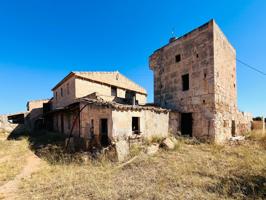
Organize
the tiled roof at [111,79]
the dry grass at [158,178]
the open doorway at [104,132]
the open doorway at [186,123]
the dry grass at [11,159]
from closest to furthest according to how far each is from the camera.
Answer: the dry grass at [158,178] < the dry grass at [11,159] < the open doorway at [104,132] < the open doorway at [186,123] < the tiled roof at [111,79]

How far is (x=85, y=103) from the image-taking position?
11789 mm

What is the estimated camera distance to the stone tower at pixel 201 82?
11344 mm

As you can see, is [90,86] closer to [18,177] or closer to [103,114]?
[103,114]

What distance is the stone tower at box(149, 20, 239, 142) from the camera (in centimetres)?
1134

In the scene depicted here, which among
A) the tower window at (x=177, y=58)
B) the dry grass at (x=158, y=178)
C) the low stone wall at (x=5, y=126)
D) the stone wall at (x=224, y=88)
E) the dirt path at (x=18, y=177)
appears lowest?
the dirt path at (x=18, y=177)

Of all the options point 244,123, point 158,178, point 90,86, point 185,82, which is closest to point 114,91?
point 90,86

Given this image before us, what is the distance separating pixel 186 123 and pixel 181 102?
1589mm

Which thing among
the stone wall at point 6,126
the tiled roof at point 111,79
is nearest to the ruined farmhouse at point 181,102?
the tiled roof at point 111,79

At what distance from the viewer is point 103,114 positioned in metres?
10.1

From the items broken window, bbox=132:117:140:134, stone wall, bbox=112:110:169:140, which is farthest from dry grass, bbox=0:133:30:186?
broken window, bbox=132:117:140:134

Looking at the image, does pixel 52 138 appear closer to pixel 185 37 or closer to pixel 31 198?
pixel 31 198

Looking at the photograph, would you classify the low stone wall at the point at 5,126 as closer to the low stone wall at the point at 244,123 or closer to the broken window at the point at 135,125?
the broken window at the point at 135,125

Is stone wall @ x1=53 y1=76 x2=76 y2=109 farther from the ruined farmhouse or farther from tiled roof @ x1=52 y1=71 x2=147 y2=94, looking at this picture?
tiled roof @ x1=52 y1=71 x2=147 y2=94

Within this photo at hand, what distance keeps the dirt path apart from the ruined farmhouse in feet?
9.66
